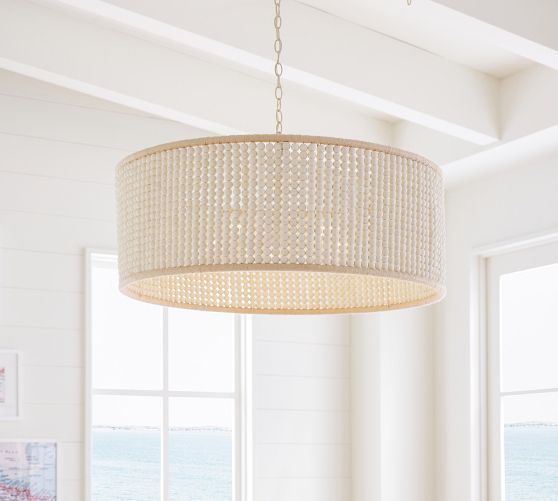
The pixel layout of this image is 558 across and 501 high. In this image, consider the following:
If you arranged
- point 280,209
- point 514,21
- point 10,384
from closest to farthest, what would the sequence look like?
point 280,209 < point 514,21 < point 10,384

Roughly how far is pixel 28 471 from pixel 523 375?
2.03 meters

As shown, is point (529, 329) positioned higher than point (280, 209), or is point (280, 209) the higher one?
point (280, 209)

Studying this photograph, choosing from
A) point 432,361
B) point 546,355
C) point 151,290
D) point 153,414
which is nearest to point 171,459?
point 153,414

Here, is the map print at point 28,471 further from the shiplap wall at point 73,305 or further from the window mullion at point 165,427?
the window mullion at point 165,427

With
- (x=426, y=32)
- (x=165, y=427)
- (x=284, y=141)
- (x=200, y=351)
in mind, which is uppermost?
(x=426, y=32)

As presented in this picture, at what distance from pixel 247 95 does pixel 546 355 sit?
1.59 meters

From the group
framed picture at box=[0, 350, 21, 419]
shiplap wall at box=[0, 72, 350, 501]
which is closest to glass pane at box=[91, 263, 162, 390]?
shiplap wall at box=[0, 72, 350, 501]

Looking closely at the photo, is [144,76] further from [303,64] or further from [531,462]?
[531,462]

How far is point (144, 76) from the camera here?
13.7ft

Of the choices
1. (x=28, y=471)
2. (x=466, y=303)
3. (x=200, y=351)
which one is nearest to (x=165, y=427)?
(x=200, y=351)

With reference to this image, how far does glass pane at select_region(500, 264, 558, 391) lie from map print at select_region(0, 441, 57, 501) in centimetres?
190

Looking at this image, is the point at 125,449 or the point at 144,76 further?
the point at 125,449

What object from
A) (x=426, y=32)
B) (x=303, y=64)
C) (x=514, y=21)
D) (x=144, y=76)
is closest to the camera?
(x=514, y=21)

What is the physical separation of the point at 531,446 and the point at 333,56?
180cm
